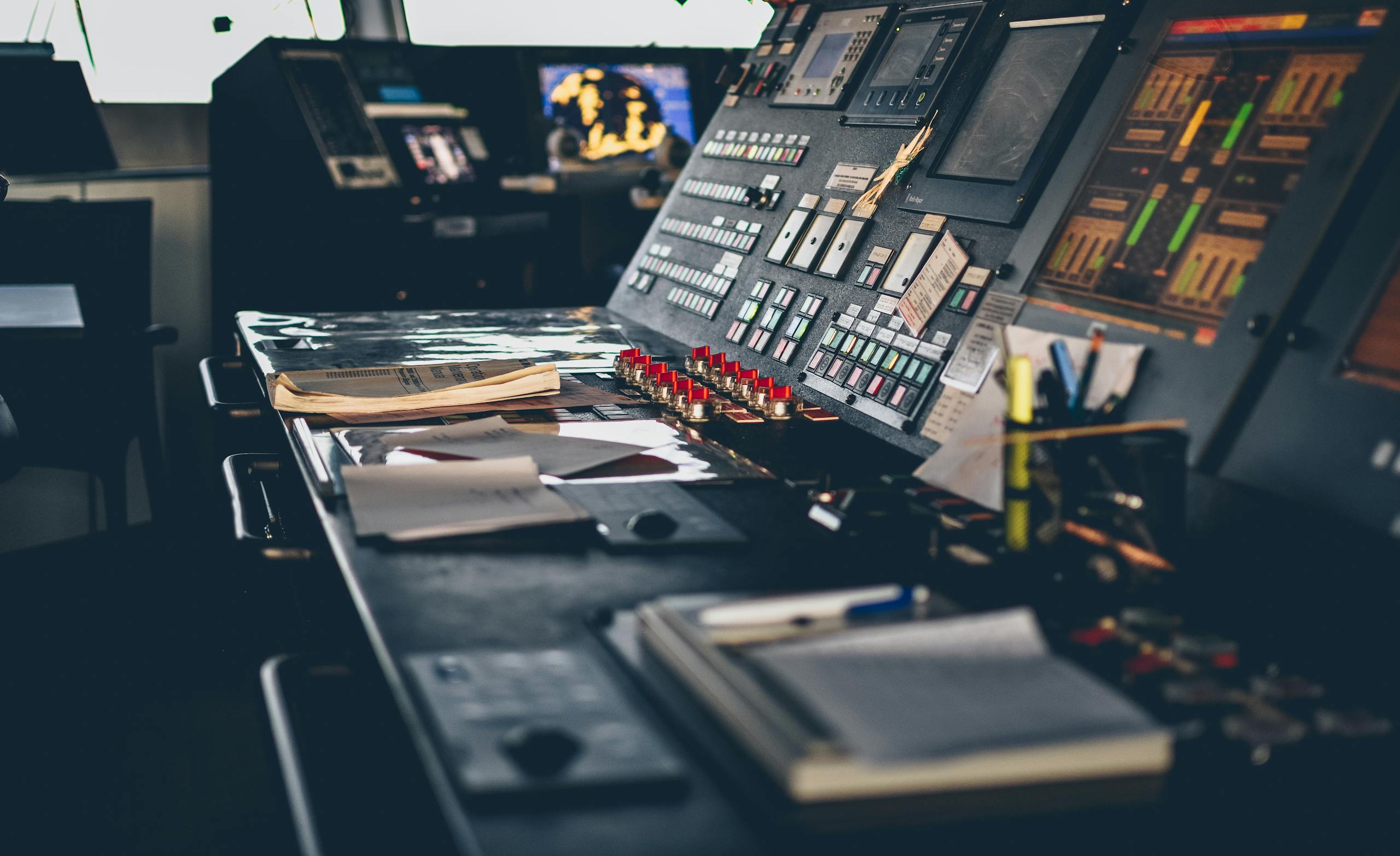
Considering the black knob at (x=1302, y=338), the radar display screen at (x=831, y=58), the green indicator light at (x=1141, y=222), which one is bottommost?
the black knob at (x=1302, y=338)

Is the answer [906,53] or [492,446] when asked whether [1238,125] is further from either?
[492,446]

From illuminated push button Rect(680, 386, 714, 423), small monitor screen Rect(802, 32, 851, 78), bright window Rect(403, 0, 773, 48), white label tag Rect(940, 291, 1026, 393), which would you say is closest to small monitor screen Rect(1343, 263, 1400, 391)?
white label tag Rect(940, 291, 1026, 393)

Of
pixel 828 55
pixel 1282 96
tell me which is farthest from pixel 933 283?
pixel 828 55

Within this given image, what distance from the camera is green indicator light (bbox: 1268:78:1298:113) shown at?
1020mm

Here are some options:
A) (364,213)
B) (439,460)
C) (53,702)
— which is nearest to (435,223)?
(364,213)

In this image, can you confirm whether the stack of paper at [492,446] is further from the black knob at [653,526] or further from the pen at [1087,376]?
the pen at [1087,376]

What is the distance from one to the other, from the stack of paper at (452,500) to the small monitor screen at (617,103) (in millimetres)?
2765

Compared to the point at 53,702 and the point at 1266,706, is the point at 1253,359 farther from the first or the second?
the point at 53,702

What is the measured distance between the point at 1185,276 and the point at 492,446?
0.74 meters

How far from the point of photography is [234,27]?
367 cm

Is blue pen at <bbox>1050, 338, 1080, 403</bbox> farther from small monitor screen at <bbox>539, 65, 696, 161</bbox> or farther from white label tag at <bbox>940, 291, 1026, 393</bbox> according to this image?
small monitor screen at <bbox>539, 65, 696, 161</bbox>

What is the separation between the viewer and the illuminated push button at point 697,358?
64.3 inches

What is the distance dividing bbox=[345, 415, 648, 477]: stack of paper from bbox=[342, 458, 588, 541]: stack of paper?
0.06 metres

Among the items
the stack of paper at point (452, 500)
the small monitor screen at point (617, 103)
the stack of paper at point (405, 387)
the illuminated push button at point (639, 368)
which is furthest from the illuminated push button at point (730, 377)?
the small monitor screen at point (617, 103)
